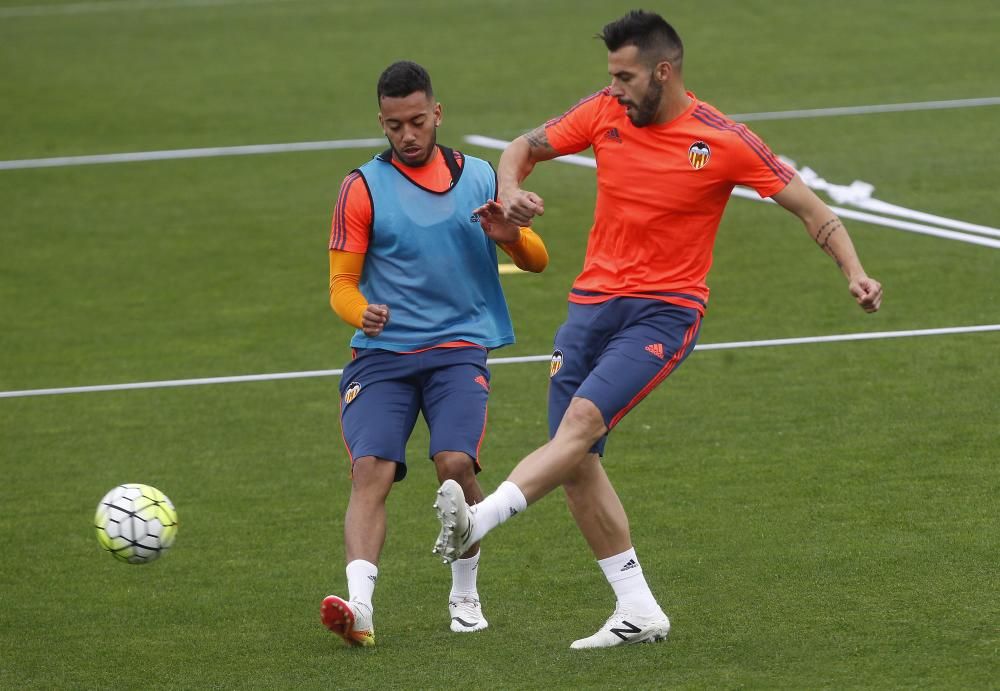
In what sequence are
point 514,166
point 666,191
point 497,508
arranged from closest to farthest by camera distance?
1. point 497,508
2. point 666,191
3. point 514,166

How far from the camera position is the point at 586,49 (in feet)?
70.0

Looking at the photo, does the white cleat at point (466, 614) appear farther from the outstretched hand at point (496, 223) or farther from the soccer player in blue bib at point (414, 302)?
the outstretched hand at point (496, 223)

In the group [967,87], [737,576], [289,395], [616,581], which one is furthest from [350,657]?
[967,87]

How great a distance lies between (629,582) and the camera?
6.61 metres

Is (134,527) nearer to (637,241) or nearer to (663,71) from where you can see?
(637,241)

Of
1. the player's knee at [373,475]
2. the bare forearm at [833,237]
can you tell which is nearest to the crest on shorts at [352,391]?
the player's knee at [373,475]

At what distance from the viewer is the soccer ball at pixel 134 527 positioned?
7.00 metres

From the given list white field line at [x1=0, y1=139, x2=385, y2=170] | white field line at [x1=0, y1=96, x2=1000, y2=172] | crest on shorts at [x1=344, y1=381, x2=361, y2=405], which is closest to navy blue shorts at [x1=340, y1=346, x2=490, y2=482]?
crest on shorts at [x1=344, y1=381, x2=361, y2=405]

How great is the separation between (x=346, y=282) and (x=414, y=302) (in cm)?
30

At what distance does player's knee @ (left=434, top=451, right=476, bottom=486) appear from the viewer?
667cm

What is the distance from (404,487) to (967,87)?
11.5 meters

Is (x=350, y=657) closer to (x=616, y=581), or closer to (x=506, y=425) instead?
(x=616, y=581)

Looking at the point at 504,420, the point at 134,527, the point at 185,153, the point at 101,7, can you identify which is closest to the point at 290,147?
the point at 185,153

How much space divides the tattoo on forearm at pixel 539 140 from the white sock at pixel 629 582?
1.69 m
